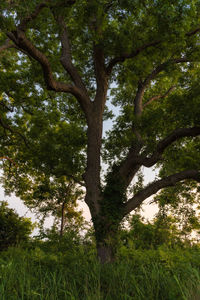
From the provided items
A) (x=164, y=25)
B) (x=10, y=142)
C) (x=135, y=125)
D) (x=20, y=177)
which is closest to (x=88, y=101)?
(x=135, y=125)

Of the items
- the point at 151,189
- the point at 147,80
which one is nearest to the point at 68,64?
the point at 147,80

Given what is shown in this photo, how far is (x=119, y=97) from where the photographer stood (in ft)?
53.4

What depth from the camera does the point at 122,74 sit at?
14094 mm

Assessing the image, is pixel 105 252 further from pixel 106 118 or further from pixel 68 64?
pixel 68 64

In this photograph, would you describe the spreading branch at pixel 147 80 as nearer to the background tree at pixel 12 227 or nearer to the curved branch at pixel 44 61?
the curved branch at pixel 44 61

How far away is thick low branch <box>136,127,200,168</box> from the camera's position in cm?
1087

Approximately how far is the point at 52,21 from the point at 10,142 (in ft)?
28.3

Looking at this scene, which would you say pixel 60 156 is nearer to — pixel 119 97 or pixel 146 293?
pixel 119 97

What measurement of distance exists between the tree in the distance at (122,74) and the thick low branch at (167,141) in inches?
1.5

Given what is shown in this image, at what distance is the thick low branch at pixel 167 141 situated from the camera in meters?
10.9

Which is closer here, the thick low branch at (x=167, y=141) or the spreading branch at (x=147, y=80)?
the thick low branch at (x=167, y=141)

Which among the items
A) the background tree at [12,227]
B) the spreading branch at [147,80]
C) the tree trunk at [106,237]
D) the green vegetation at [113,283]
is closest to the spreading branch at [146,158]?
the tree trunk at [106,237]

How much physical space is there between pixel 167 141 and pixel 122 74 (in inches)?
194

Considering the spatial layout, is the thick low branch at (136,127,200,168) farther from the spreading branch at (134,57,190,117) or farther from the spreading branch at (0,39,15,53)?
the spreading branch at (0,39,15,53)
